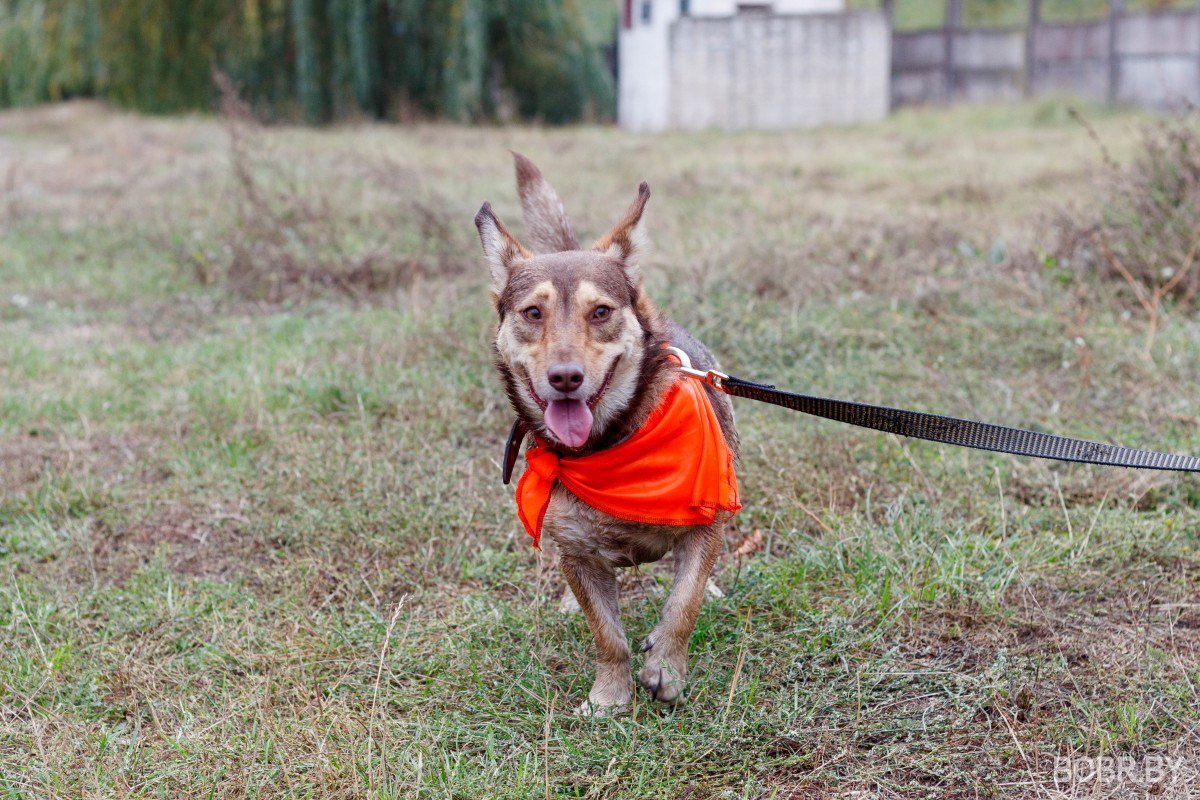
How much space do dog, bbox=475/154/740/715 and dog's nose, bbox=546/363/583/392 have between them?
0.04 meters

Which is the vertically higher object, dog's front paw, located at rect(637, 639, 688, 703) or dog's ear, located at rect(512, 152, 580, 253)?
dog's ear, located at rect(512, 152, 580, 253)

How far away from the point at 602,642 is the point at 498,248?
1210 mm

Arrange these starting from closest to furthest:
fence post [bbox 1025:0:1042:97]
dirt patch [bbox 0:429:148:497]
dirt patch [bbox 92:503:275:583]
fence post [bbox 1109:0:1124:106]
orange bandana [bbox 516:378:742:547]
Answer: orange bandana [bbox 516:378:742:547] < dirt patch [bbox 92:503:275:583] < dirt patch [bbox 0:429:148:497] < fence post [bbox 1109:0:1124:106] < fence post [bbox 1025:0:1042:97]

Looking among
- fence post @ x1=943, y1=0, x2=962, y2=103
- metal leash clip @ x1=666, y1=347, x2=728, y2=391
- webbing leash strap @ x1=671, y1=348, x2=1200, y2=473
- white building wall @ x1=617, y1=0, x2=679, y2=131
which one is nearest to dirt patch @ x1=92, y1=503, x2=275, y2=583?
metal leash clip @ x1=666, y1=347, x2=728, y2=391

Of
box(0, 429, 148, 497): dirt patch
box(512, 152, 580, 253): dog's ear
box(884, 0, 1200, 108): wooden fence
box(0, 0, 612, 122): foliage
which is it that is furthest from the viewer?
box(884, 0, 1200, 108): wooden fence

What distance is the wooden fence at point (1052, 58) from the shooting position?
62.6ft

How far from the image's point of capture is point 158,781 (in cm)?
284

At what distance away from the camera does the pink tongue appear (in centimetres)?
293

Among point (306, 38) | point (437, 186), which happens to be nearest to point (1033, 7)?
point (306, 38)

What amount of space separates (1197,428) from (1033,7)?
18.2 meters

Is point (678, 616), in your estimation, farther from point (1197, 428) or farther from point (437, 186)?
point (437, 186)

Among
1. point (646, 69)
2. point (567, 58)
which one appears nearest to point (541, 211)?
point (567, 58)

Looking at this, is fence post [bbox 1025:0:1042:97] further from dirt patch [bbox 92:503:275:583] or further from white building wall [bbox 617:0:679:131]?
dirt patch [bbox 92:503:275:583]

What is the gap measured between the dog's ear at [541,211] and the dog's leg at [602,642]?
1235mm
